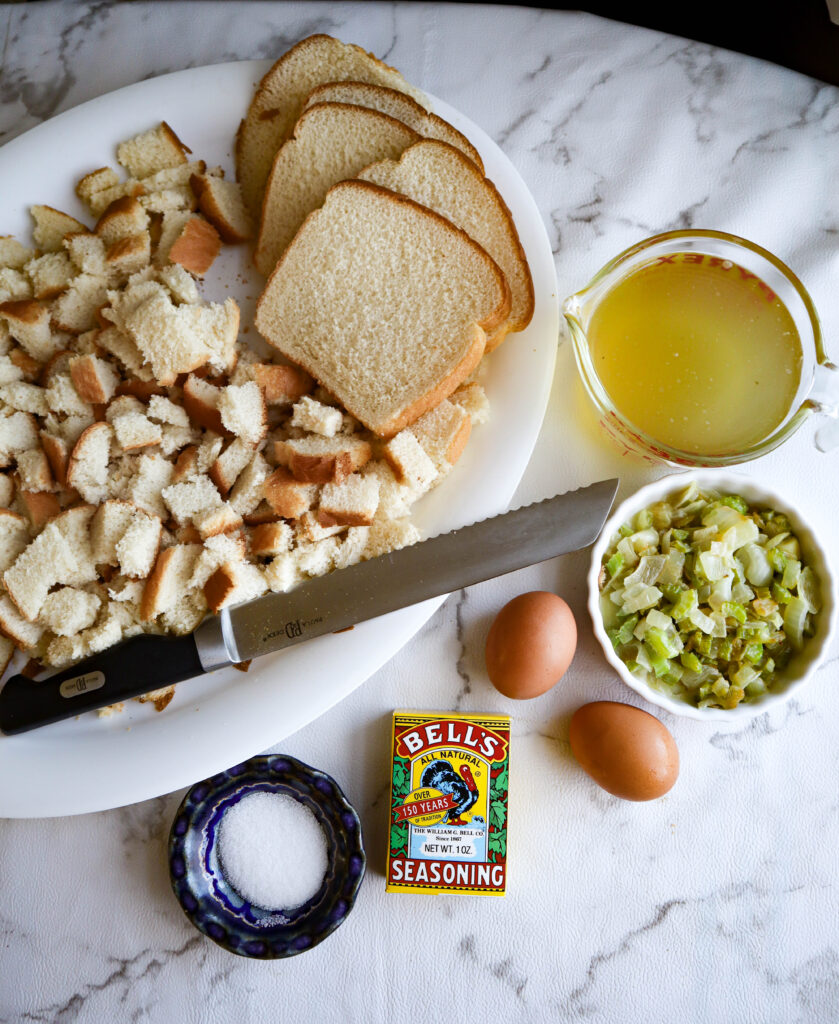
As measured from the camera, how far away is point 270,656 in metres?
1.84

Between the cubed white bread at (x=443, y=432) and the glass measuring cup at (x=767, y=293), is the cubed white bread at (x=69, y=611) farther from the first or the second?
the glass measuring cup at (x=767, y=293)

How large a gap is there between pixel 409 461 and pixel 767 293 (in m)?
0.97

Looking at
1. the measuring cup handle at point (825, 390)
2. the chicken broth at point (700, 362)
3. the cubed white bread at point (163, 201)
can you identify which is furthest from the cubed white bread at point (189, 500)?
the measuring cup handle at point (825, 390)

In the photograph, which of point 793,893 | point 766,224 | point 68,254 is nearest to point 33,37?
point 68,254

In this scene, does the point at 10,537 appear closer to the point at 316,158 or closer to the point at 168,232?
the point at 168,232

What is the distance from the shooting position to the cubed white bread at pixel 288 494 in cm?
174

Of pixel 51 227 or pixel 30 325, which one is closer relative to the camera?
pixel 30 325

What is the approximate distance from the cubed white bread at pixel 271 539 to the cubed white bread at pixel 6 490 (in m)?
0.59

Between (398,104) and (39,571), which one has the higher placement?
(398,104)

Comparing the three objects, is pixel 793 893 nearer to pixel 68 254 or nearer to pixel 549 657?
pixel 549 657

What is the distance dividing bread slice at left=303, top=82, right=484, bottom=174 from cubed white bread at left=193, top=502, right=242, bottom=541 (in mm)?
994

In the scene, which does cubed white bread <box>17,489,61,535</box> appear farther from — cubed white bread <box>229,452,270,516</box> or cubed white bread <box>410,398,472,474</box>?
cubed white bread <box>410,398,472,474</box>

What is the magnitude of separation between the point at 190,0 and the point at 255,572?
168cm

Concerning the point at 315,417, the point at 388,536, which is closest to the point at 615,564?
the point at 388,536
